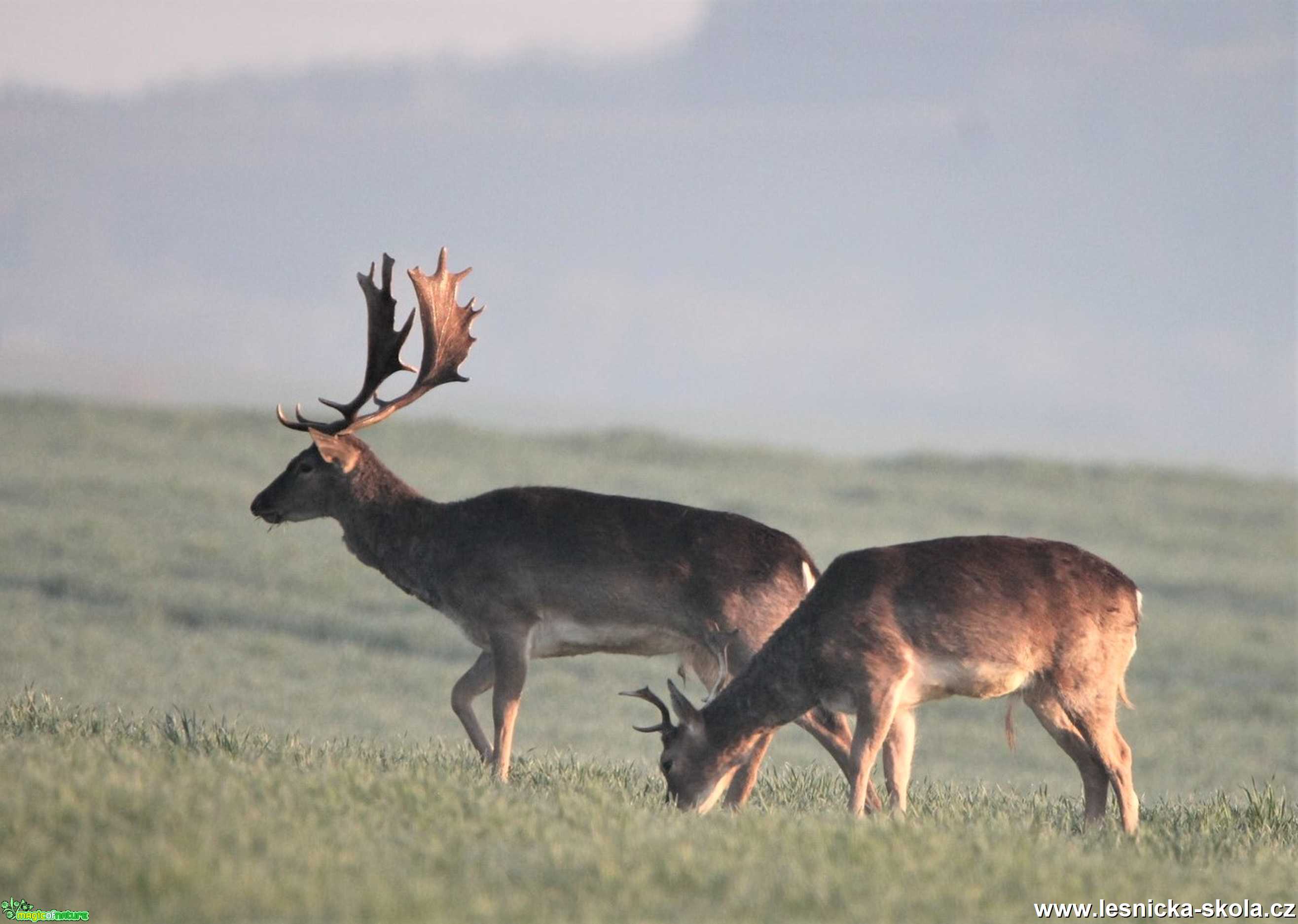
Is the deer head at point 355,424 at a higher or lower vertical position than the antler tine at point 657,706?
higher

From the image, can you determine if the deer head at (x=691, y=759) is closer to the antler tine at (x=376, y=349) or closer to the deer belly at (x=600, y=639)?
the deer belly at (x=600, y=639)

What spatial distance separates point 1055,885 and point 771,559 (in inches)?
141

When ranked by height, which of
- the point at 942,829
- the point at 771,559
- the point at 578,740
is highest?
the point at 771,559

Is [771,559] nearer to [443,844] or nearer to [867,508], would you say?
[443,844]

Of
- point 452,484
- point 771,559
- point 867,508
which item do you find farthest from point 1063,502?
point 771,559

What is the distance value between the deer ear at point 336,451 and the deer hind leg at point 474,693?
1678 millimetres

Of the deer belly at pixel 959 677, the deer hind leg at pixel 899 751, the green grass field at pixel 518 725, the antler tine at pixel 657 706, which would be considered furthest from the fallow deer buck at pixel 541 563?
the deer belly at pixel 959 677

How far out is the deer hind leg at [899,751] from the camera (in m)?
10.2

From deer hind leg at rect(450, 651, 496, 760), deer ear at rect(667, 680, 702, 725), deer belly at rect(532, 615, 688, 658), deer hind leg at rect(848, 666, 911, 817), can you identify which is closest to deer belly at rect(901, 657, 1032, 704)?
deer hind leg at rect(848, 666, 911, 817)

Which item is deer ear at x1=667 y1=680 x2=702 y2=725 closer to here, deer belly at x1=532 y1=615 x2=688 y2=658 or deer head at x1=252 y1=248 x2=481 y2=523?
deer belly at x1=532 y1=615 x2=688 y2=658

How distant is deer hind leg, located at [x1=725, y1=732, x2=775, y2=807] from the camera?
10.1 m

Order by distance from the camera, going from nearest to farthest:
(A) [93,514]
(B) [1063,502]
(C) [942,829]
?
1. (C) [942,829]
2. (A) [93,514]
3. (B) [1063,502]

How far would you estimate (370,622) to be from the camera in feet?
Result: 81.4

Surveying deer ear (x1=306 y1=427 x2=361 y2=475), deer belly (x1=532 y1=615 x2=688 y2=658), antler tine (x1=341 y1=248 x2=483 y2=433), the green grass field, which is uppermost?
antler tine (x1=341 y1=248 x2=483 y2=433)
